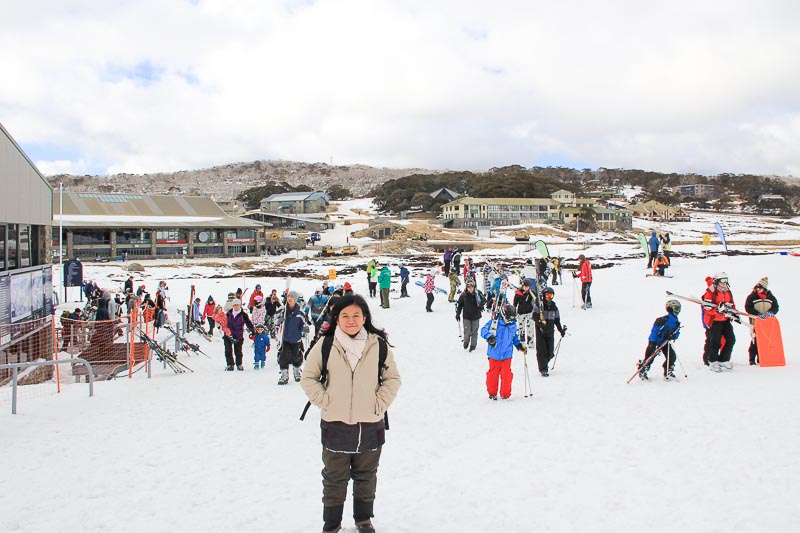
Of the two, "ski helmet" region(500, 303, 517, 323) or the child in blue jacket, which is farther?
the child in blue jacket

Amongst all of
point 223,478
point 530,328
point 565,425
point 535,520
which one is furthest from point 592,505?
point 530,328

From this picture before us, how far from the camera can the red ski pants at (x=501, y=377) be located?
320 inches

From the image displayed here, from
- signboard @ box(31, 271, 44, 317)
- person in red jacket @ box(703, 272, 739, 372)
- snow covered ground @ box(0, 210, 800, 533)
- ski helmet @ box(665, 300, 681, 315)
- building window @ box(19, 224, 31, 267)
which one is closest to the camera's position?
snow covered ground @ box(0, 210, 800, 533)

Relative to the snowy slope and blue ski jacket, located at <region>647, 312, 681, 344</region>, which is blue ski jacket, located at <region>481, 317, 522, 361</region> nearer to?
the snowy slope

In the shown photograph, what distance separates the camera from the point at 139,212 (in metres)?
62.7

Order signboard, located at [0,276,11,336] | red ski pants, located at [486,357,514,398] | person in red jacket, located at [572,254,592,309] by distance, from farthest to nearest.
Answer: person in red jacket, located at [572,254,592,309], signboard, located at [0,276,11,336], red ski pants, located at [486,357,514,398]

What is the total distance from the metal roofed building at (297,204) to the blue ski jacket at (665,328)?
108 metres

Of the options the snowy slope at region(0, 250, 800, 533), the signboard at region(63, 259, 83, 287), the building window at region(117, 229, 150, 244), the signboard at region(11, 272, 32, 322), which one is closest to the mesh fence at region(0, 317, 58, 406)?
the signboard at region(11, 272, 32, 322)

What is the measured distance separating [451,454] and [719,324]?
5655 mm

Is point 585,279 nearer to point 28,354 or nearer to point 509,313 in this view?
point 509,313

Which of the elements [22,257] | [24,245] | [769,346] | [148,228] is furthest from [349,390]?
[148,228]

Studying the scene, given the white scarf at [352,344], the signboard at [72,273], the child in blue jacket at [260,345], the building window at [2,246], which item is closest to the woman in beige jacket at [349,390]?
the white scarf at [352,344]

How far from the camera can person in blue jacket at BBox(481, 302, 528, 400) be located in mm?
7984

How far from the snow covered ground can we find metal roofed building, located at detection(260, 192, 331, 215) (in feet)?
346
